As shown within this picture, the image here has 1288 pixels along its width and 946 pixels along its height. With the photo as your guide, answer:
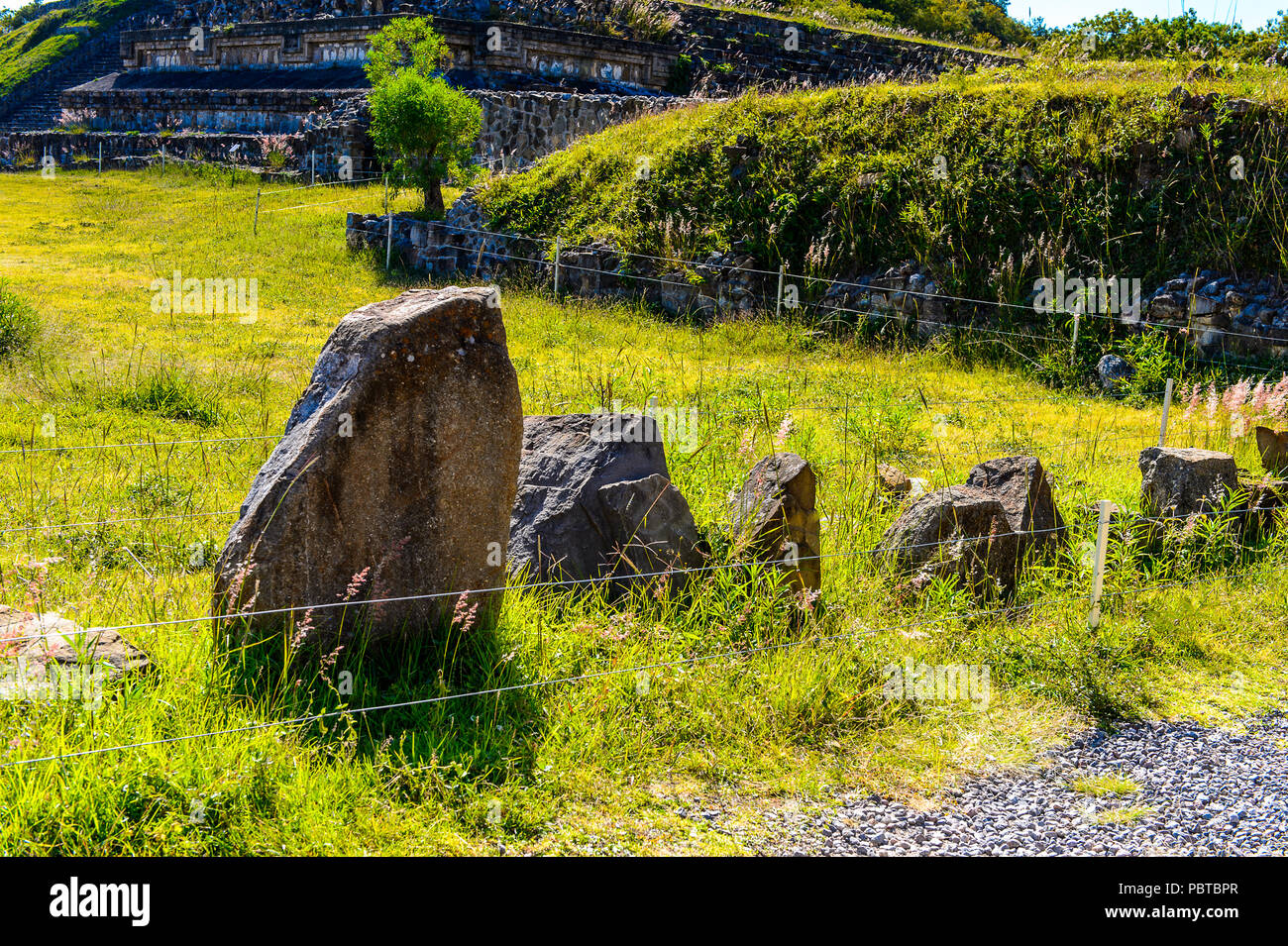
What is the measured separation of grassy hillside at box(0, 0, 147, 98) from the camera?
41.8 m

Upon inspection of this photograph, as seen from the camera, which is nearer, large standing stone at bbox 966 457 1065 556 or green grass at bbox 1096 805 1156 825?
green grass at bbox 1096 805 1156 825

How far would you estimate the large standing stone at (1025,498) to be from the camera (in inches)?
263

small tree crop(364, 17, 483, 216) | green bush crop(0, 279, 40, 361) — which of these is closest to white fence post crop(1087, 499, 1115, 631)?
green bush crop(0, 279, 40, 361)

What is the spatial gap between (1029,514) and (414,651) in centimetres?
388

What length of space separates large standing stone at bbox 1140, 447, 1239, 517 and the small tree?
14.2 meters

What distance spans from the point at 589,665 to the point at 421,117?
1517 centimetres

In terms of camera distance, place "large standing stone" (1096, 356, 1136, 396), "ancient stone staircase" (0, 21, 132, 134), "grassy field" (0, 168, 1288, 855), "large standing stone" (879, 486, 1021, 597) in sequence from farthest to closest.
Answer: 1. "ancient stone staircase" (0, 21, 132, 134)
2. "large standing stone" (1096, 356, 1136, 396)
3. "large standing stone" (879, 486, 1021, 597)
4. "grassy field" (0, 168, 1288, 855)

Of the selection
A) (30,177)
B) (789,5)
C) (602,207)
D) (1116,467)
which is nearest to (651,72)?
(789,5)

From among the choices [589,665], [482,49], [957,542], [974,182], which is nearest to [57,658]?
[589,665]

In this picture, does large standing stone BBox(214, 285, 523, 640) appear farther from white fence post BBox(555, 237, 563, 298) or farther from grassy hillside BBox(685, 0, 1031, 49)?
grassy hillside BBox(685, 0, 1031, 49)

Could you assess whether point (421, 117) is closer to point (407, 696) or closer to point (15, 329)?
point (15, 329)

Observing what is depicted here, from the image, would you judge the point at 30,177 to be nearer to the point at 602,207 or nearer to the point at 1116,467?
the point at 602,207

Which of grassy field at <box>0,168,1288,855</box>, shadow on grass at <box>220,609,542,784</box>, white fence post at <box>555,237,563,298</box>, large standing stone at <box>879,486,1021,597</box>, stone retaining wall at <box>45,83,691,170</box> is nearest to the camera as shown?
grassy field at <box>0,168,1288,855</box>

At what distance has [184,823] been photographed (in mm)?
3711
